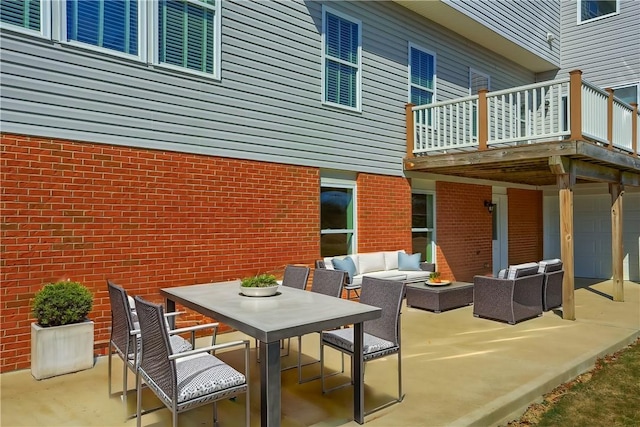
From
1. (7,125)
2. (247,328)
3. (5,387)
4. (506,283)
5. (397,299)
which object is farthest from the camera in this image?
(506,283)

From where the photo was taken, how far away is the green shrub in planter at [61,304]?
14.7 ft

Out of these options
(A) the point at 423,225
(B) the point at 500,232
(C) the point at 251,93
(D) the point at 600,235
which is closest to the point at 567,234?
(A) the point at 423,225

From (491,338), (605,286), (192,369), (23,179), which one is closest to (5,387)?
(23,179)

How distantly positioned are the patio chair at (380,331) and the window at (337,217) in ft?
12.7

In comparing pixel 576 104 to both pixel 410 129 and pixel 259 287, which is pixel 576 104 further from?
pixel 259 287

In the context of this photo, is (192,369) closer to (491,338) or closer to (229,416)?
(229,416)

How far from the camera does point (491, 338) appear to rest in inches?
239

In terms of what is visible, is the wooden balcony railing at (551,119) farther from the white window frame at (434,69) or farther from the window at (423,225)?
the window at (423,225)

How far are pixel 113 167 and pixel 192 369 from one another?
10.6ft

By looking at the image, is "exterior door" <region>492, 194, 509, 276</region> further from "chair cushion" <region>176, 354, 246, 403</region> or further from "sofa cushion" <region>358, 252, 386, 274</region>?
"chair cushion" <region>176, 354, 246, 403</region>

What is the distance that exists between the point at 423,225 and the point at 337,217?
8.82 ft

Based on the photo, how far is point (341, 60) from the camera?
26.8 feet

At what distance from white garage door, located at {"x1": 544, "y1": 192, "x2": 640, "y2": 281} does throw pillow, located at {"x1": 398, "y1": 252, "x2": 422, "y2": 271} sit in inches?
276

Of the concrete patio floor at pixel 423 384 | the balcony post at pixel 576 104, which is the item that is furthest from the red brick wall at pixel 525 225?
the concrete patio floor at pixel 423 384
